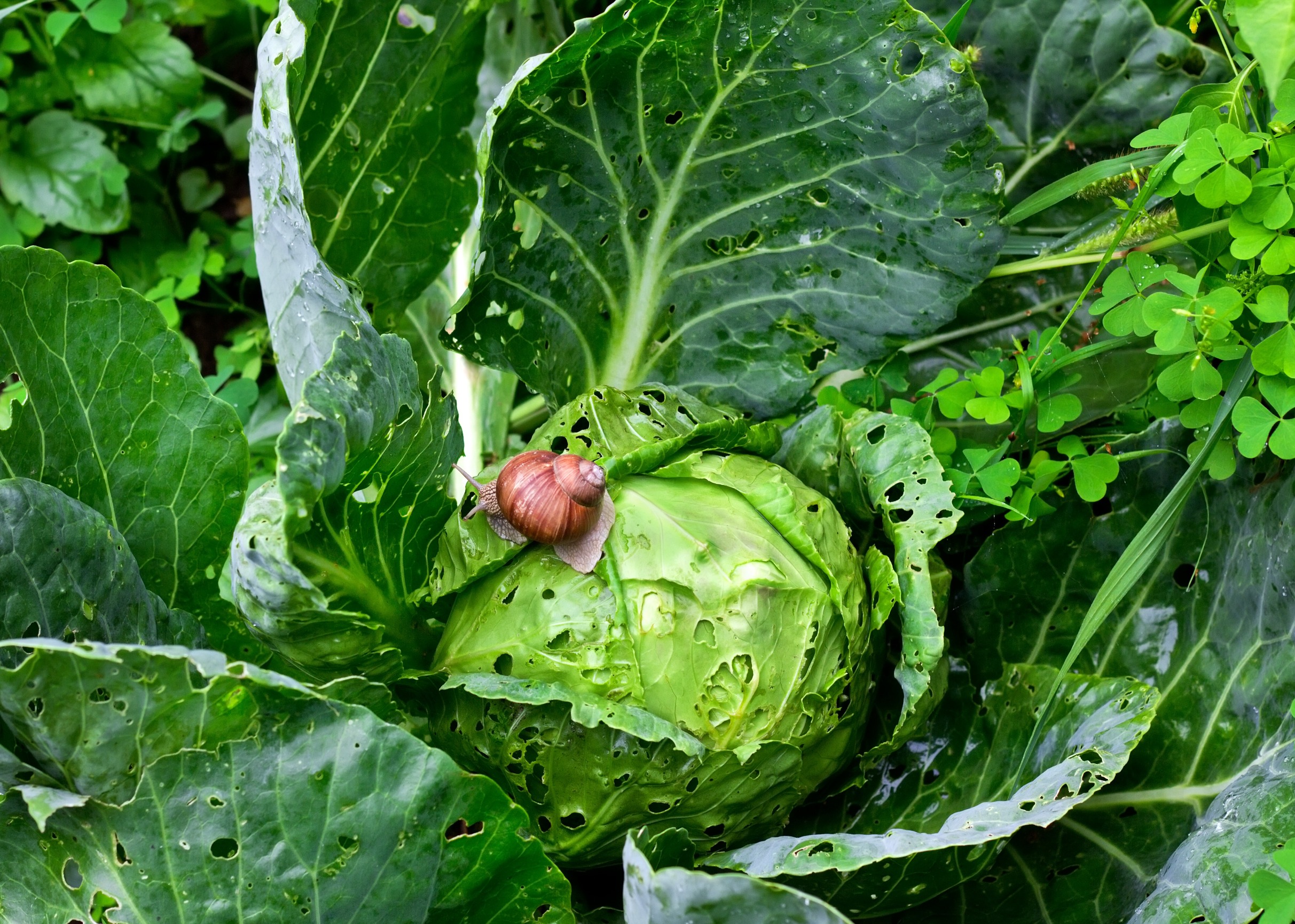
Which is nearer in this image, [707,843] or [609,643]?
[609,643]

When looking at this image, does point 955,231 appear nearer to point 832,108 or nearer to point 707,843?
point 832,108

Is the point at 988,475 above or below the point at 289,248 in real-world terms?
below

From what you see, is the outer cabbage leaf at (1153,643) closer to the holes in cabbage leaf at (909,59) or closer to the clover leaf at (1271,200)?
the clover leaf at (1271,200)

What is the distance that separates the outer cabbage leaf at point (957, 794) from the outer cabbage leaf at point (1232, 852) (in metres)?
0.19

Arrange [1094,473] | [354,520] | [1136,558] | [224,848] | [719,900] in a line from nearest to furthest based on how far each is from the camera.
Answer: [719,900] < [224,848] < [354,520] < [1136,558] < [1094,473]

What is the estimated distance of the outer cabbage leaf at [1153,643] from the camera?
6.96 ft

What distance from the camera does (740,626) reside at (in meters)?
1.92

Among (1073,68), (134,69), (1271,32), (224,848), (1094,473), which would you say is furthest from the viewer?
(134,69)

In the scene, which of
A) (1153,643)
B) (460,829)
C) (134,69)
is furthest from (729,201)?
(134,69)

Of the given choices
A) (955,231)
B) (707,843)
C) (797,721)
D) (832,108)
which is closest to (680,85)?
(832,108)

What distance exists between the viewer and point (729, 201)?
2361 mm

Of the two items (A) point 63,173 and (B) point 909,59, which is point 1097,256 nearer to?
(B) point 909,59

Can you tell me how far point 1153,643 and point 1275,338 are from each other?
0.67 meters

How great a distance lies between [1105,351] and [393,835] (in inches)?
67.8
